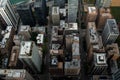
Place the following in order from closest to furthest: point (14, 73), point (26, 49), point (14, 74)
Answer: point (14, 74), point (14, 73), point (26, 49)

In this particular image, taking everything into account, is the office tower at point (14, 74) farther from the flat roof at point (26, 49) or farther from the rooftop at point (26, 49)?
Answer: the flat roof at point (26, 49)

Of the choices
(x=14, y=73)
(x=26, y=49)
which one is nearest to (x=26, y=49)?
(x=26, y=49)

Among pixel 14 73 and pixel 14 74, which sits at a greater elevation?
pixel 14 73

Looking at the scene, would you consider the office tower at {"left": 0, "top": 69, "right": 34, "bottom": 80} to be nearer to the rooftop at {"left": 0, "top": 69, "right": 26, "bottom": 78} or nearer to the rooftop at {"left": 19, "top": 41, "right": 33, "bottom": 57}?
the rooftop at {"left": 0, "top": 69, "right": 26, "bottom": 78}

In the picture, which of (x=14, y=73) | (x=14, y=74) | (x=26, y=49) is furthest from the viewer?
(x=26, y=49)

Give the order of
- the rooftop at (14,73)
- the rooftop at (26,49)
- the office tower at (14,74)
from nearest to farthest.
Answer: the office tower at (14,74)
the rooftop at (14,73)
the rooftop at (26,49)

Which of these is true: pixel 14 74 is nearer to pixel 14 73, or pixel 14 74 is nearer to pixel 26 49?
pixel 14 73

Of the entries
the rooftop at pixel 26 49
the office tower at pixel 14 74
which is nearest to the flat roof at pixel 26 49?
the rooftop at pixel 26 49

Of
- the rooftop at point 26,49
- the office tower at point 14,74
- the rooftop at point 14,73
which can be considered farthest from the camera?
the rooftop at point 26,49

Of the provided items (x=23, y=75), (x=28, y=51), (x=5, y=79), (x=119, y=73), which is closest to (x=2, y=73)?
(x=5, y=79)

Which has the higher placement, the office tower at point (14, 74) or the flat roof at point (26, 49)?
the flat roof at point (26, 49)

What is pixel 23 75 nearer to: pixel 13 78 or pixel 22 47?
pixel 13 78
